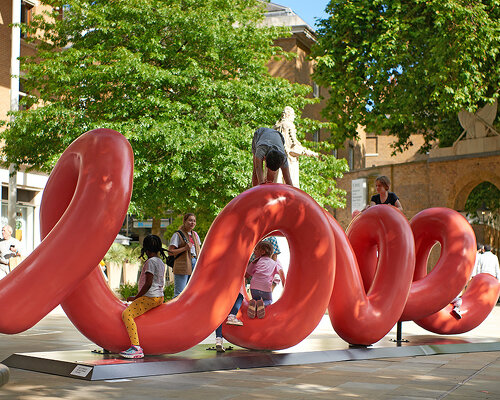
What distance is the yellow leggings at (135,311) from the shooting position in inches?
296

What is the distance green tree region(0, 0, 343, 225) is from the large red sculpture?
1175 cm

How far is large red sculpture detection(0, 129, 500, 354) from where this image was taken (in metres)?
6.95

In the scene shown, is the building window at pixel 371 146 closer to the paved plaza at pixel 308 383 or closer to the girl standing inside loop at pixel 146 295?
the paved plaza at pixel 308 383

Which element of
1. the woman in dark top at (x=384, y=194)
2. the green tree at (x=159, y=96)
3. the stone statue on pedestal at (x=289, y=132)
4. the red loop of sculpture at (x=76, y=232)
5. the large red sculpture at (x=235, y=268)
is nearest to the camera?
the red loop of sculpture at (x=76, y=232)

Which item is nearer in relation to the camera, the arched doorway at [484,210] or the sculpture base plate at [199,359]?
the sculpture base plate at [199,359]

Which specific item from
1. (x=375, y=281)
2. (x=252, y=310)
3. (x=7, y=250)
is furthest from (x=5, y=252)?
(x=375, y=281)

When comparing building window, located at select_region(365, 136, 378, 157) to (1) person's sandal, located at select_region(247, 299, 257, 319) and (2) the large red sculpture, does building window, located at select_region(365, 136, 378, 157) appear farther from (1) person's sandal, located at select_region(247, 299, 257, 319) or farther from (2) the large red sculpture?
(1) person's sandal, located at select_region(247, 299, 257, 319)

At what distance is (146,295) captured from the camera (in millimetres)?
7770

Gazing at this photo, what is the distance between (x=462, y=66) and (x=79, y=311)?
17894 millimetres

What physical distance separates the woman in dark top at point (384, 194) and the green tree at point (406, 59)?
509 inches

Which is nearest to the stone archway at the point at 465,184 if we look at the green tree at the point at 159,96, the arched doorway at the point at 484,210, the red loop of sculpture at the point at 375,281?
the arched doorway at the point at 484,210

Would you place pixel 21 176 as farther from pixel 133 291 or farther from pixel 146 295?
pixel 146 295

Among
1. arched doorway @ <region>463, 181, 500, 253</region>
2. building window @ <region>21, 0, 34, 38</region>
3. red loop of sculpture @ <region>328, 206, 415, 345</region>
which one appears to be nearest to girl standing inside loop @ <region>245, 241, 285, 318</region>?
red loop of sculpture @ <region>328, 206, 415, 345</region>

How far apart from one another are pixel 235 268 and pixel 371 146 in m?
49.2
